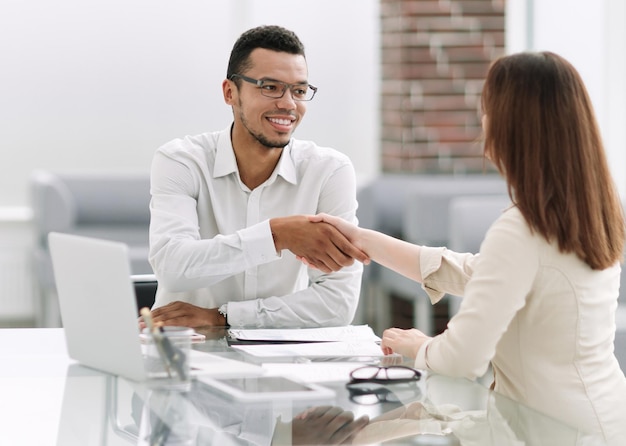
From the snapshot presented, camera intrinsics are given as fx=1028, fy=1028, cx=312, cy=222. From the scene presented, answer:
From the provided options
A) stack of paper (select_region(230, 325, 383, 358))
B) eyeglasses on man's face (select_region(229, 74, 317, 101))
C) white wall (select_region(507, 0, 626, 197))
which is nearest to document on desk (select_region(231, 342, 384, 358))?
stack of paper (select_region(230, 325, 383, 358))

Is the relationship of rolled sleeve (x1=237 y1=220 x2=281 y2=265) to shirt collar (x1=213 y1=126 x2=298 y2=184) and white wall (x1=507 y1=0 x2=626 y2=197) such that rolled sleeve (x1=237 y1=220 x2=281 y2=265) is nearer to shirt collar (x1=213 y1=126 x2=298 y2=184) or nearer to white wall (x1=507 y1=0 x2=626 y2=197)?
shirt collar (x1=213 y1=126 x2=298 y2=184)

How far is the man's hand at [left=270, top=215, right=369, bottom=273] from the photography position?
240 cm

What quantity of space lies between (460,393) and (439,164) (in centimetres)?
404

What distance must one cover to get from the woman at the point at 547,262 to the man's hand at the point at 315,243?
0.64m

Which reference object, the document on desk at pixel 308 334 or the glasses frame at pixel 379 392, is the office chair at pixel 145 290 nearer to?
the document on desk at pixel 308 334

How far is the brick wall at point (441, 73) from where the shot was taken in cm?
564

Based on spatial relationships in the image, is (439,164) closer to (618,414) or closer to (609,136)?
(609,136)

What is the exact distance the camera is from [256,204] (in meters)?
2.68

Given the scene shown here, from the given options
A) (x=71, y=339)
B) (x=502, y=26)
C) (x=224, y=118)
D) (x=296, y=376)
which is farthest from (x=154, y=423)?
(x=224, y=118)

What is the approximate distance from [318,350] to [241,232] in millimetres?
487

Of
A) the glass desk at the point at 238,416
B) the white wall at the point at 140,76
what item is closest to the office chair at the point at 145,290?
the glass desk at the point at 238,416

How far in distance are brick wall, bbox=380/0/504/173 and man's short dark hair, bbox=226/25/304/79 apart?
303 cm

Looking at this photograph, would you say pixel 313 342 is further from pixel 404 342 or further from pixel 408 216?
pixel 408 216

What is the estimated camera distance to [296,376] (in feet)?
6.01
